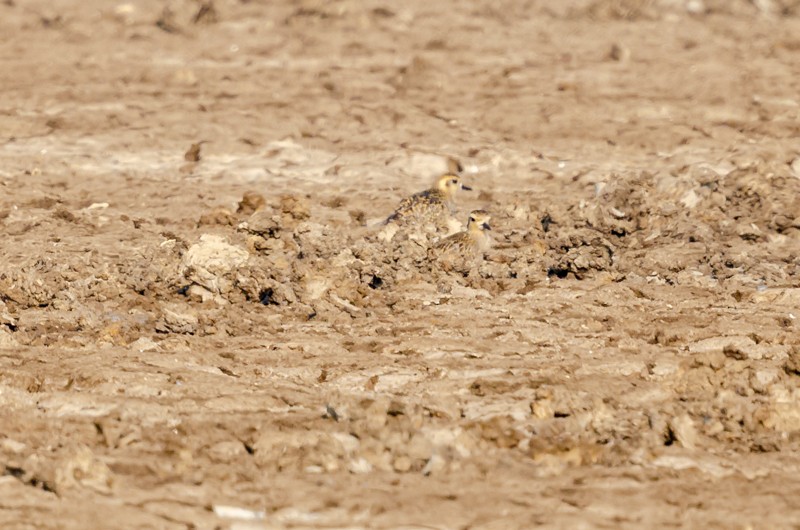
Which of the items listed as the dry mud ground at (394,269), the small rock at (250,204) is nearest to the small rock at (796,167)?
the dry mud ground at (394,269)

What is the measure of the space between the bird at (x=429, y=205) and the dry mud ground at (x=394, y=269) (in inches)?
9.1

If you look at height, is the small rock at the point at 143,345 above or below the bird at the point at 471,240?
below

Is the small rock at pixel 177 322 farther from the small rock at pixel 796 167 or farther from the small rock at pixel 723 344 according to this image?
the small rock at pixel 796 167

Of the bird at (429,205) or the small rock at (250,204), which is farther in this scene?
the small rock at (250,204)

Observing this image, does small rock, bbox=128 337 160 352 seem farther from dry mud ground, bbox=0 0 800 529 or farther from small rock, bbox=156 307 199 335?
small rock, bbox=156 307 199 335

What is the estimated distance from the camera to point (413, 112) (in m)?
12.8

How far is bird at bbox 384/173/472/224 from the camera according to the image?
9.96 metres

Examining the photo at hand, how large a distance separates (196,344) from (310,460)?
1.78 m

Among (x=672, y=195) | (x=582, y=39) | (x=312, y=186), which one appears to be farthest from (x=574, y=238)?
(x=582, y=39)

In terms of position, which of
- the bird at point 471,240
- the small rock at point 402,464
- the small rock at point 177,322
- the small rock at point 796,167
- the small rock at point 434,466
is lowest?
the small rock at point 177,322

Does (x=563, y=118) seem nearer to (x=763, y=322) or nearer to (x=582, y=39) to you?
(x=582, y=39)

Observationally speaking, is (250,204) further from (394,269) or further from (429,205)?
(394,269)

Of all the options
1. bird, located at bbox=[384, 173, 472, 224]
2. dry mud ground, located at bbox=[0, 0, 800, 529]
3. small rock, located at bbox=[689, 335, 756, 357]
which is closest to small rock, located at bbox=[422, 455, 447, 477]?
dry mud ground, located at bbox=[0, 0, 800, 529]

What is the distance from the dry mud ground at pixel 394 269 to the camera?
635cm
